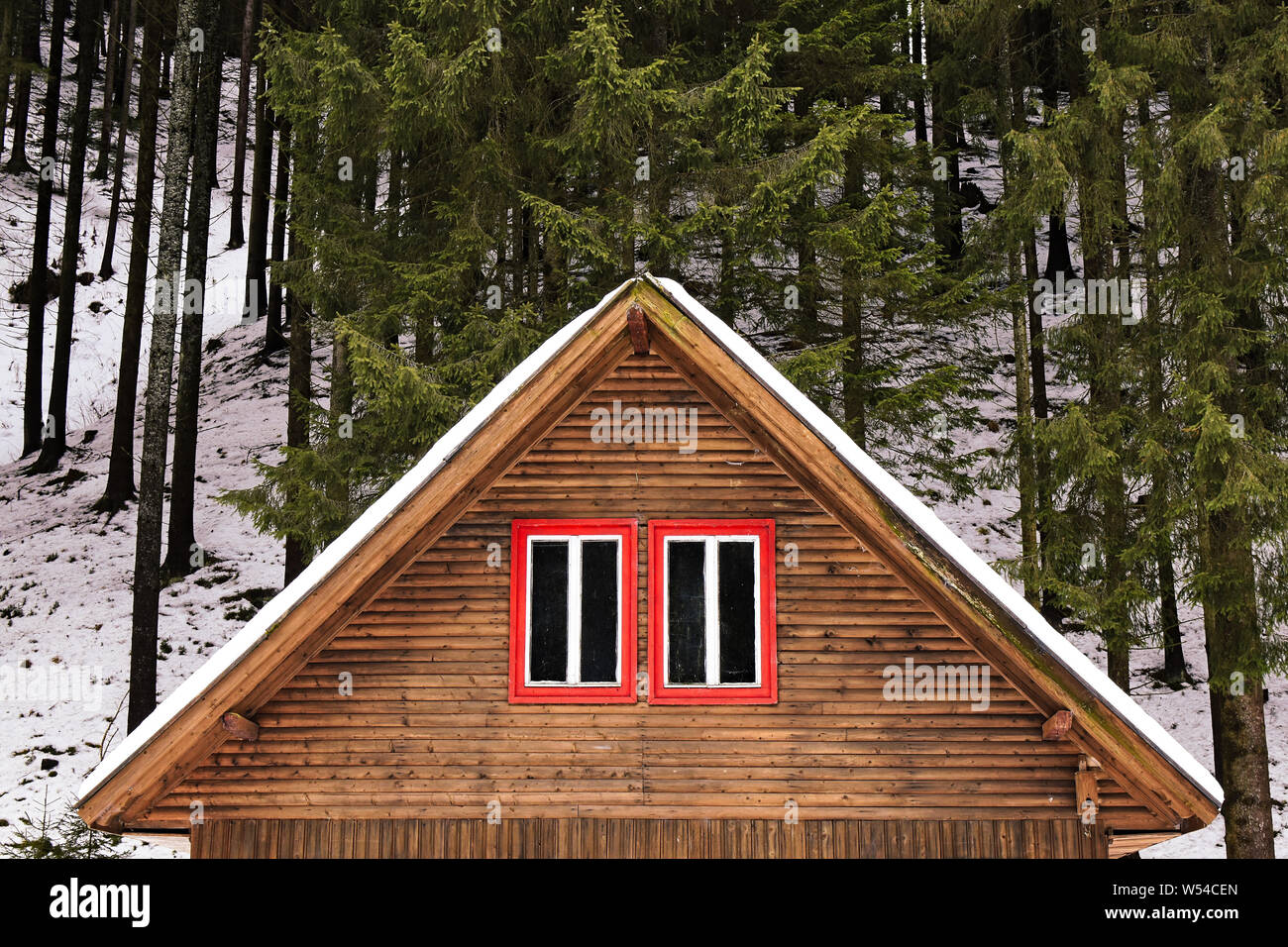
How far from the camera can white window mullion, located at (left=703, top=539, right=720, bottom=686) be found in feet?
27.9

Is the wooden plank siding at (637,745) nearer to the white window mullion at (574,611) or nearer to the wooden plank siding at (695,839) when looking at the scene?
the wooden plank siding at (695,839)

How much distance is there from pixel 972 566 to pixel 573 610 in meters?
3.17

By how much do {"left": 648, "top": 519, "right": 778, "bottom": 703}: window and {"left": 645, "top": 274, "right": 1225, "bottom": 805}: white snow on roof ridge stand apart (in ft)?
3.47

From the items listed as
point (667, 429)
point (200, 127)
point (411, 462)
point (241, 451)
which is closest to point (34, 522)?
point (241, 451)

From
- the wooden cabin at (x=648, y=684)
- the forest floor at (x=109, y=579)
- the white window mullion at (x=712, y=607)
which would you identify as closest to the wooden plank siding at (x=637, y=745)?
the wooden cabin at (x=648, y=684)

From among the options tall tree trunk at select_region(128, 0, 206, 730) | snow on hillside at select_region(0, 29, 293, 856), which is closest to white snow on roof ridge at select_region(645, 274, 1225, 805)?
tall tree trunk at select_region(128, 0, 206, 730)

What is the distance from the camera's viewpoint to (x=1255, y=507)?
13.2m

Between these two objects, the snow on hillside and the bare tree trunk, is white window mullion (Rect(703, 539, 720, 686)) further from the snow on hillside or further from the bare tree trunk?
the bare tree trunk

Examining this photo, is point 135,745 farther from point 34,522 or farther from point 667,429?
point 34,522

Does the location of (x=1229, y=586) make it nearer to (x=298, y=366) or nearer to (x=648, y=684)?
(x=648, y=684)

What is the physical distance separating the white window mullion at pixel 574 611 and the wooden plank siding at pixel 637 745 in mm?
339

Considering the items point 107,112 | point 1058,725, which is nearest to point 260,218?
point 107,112

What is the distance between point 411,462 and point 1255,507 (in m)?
11.0

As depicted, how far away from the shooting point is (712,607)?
8.59 m
